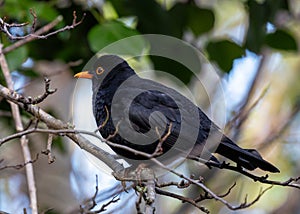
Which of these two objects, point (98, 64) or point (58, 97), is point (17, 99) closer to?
point (98, 64)

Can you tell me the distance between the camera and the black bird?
4109 mm

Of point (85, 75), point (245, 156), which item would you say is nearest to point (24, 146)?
point (85, 75)

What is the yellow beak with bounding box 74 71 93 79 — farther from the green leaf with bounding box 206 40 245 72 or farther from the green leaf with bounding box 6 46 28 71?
the green leaf with bounding box 206 40 245 72

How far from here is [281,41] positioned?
544 cm

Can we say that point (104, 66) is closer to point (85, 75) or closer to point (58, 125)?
point (85, 75)

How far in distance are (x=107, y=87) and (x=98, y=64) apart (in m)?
0.33

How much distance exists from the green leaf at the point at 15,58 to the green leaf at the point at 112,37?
52 centimetres

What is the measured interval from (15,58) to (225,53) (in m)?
1.75

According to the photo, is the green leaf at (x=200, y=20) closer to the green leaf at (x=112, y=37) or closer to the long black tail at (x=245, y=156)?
the green leaf at (x=112, y=37)

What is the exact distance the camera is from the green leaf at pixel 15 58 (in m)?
4.71

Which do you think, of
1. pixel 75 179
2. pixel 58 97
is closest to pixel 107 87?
pixel 75 179

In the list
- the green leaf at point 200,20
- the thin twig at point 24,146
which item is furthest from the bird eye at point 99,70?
the green leaf at point 200,20

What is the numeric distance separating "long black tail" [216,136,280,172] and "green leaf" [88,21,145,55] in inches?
41.1

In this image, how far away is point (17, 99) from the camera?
11.2 feet
